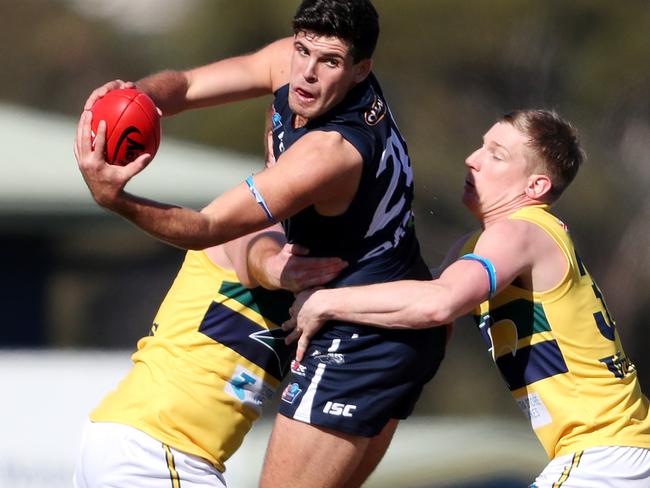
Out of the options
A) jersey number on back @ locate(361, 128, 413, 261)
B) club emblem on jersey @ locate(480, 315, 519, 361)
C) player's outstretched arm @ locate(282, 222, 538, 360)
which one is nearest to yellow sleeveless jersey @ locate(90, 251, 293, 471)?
player's outstretched arm @ locate(282, 222, 538, 360)

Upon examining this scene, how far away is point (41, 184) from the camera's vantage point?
4.93 metres

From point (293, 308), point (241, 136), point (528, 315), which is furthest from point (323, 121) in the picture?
point (241, 136)

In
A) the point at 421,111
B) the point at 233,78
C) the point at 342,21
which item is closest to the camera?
the point at 342,21

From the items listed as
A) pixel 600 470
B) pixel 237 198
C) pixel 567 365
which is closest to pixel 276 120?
pixel 237 198

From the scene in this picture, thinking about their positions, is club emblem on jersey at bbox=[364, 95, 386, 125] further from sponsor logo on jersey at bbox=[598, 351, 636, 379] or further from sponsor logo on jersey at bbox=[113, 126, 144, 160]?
sponsor logo on jersey at bbox=[598, 351, 636, 379]

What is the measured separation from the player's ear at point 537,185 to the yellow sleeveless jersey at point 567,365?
0.08 m

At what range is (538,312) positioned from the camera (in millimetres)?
3174

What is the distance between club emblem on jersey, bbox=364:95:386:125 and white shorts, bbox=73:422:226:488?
3.62ft

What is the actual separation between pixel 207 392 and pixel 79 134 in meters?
0.91

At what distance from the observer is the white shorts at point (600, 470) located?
121 inches

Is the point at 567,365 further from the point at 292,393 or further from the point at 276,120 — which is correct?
the point at 276,120

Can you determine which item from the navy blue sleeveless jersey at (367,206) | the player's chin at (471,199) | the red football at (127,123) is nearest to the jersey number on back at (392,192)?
the navy blue sleeveless jersey at (367,206)

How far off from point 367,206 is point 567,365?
738 mm

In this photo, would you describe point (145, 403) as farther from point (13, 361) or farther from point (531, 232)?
point (13, 361)
